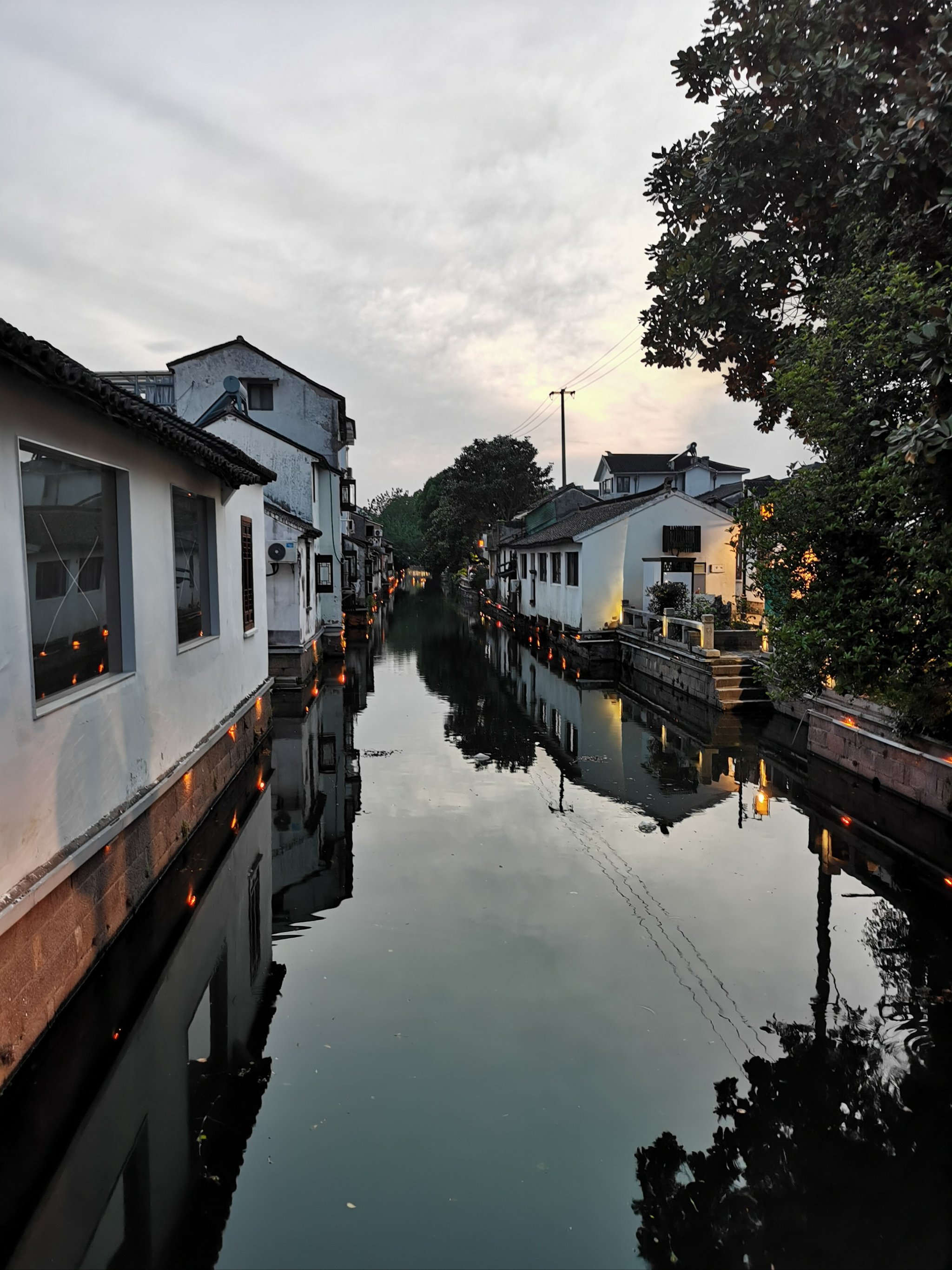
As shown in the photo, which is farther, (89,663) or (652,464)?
(652,464)

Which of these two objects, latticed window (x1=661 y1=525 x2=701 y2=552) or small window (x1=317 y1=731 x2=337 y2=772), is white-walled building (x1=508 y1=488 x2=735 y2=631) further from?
small window (x1=317 y1=731 x2=337 y2=772)

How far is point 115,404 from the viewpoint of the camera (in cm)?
548

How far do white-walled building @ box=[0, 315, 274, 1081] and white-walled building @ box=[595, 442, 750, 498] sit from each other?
48165 millimetres

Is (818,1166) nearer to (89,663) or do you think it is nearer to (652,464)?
(89,663)

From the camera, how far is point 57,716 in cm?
521

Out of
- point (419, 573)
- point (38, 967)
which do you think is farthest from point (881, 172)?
point (419, 573)

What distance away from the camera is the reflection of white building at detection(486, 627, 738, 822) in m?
11.2

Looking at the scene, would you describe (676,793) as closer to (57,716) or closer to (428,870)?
(428,870)

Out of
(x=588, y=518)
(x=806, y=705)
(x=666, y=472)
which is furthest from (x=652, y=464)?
(x=806, y=705)

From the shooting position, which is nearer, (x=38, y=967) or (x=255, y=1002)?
(x=38, y=967)

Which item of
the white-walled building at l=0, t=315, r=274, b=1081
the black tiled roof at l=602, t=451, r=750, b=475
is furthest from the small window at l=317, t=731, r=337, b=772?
the black tiled roof at l=602, t=451, r=750, b=475

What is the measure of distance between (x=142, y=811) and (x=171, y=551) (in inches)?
106

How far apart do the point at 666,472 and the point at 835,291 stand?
5012 cm

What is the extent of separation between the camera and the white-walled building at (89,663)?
15.3 ft
